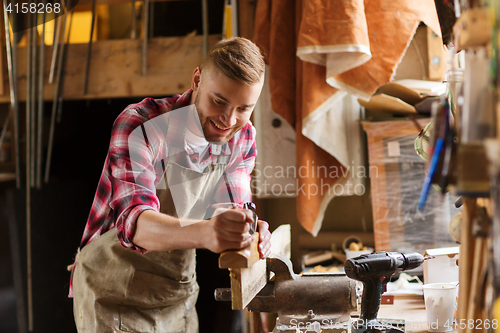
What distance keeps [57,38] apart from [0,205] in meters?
0.98

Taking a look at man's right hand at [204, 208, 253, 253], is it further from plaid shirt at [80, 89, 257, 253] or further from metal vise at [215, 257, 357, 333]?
metal vise at [215, 257, 357, 333]

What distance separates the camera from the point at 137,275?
3.76 feet

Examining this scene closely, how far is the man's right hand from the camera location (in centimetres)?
72

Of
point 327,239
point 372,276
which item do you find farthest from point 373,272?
point 327,239

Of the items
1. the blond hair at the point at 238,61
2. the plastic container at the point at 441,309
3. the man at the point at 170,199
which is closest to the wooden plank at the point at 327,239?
the man at the point at 170,199

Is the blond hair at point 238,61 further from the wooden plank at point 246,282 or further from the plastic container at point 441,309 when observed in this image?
the plastic container at point 441,309

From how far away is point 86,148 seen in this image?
2268mm

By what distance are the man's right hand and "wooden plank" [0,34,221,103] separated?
1.25 metres

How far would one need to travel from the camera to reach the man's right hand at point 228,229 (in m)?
0.72

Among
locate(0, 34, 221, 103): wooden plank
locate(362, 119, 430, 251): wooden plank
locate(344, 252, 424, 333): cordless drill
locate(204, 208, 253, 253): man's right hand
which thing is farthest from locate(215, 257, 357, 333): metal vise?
locate(0, 34, 221, 103): wooden plank

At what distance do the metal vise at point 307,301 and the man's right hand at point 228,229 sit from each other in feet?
0.90

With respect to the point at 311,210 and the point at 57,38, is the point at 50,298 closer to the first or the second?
the point at 57,38

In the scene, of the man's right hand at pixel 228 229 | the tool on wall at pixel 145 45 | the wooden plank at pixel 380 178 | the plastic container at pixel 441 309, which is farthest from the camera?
the tool on wall at pixel 145 45

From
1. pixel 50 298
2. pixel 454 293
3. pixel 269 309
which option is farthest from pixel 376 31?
pixel 50 298
